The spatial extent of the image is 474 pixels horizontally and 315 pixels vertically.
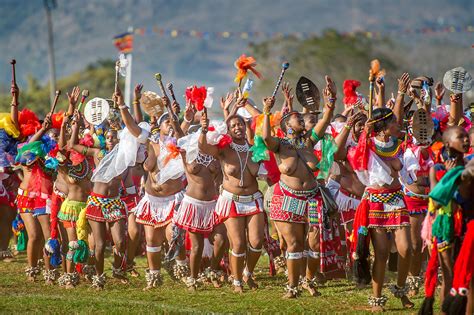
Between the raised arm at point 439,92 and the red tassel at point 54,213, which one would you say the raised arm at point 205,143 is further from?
the raised arm at point 439,92

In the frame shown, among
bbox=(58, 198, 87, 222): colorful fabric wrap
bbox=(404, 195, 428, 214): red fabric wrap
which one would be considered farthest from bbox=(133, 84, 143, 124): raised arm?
bbox=(404, 195, 428, 214): red fabric wrap

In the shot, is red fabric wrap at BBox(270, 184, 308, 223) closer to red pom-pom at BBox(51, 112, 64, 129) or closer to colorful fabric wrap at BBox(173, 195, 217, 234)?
colorful fabric wrap at BBox(173, 195, 217, 234)

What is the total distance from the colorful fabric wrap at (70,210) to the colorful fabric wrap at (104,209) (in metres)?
0.20

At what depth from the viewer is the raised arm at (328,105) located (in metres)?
11.4

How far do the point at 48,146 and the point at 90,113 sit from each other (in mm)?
727

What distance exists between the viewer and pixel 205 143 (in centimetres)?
1230

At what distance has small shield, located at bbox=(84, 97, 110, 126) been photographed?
13648mm

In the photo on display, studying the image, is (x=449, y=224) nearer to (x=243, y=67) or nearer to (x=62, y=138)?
(x=243, y=67)

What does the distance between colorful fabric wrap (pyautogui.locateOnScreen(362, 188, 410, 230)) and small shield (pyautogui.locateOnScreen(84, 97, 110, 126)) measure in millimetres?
4150

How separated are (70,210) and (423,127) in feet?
16.1

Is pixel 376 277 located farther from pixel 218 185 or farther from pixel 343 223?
pixel 218 185

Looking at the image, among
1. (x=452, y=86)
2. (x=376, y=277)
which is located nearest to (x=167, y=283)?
(x=376, y=277)

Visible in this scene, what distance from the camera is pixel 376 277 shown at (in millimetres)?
11047

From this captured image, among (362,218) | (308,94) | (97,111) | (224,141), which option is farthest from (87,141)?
(362,218)
